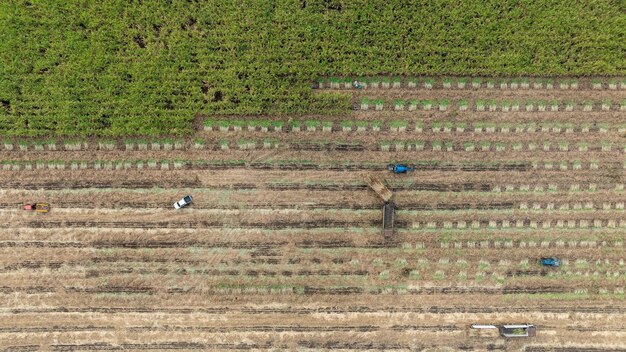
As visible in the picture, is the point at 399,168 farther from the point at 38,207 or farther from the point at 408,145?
the point at 38,207

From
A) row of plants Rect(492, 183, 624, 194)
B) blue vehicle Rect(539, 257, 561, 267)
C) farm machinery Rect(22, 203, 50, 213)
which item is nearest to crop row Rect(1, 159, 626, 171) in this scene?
row of plants Rect(492, 183, 624, 194)

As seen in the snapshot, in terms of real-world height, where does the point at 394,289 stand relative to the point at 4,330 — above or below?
above

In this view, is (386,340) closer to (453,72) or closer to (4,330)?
(453,72)

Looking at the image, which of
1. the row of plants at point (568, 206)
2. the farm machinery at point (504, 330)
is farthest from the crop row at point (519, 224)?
the farm machinery at point (504, 330)

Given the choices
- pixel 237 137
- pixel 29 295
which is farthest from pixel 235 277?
pixel 29 295

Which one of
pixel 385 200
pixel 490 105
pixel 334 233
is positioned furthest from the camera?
pixel 490 105

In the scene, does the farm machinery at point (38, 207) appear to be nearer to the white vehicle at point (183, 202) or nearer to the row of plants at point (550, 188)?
the white vehicle at point (183, 202)

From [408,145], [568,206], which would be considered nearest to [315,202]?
[408,145]
